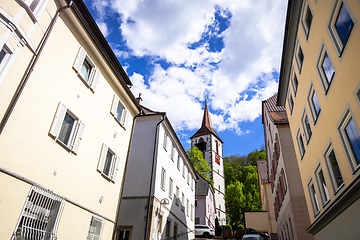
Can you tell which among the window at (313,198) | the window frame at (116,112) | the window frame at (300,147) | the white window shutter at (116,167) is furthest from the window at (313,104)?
the white window shutter at (116,167)

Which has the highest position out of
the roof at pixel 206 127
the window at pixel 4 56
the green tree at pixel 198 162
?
the roof at pixel 206 127

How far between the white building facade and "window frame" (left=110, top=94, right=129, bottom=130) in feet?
19.1

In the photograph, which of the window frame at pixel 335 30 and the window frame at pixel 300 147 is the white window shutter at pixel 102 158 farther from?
the window frame at pixel 300 147

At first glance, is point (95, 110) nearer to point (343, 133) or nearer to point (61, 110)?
point (61, 110)

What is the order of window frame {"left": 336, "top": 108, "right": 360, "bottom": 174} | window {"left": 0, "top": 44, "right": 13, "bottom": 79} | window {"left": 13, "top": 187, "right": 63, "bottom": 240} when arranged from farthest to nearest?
window frame {"left": 336, "top": 108, "right": 360, "bottom": 174}, window {"left": 13, "top": 187, "right": 63, "bottom": 240}, window {"left": 0, "top": 44, "right": 13, "bottom": 79}

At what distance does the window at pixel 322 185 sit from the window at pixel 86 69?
→ 11.5 meters

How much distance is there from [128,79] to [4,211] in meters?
9.32

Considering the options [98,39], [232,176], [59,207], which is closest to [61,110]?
[59,207]

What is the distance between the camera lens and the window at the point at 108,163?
1192cm

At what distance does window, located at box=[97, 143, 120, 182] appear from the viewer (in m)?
11.9

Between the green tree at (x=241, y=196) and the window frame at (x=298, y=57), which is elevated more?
the green tree at (x=241, y=196)

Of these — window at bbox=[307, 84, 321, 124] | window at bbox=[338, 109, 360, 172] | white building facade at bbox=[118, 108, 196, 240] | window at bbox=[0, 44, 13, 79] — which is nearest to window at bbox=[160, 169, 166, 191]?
white building facade at bbox=[118, 108, 196, 240]

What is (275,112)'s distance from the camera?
86.4 ft

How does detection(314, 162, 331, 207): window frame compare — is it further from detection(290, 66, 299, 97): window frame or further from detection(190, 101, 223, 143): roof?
detection(190, 101, 223, 143): roof
